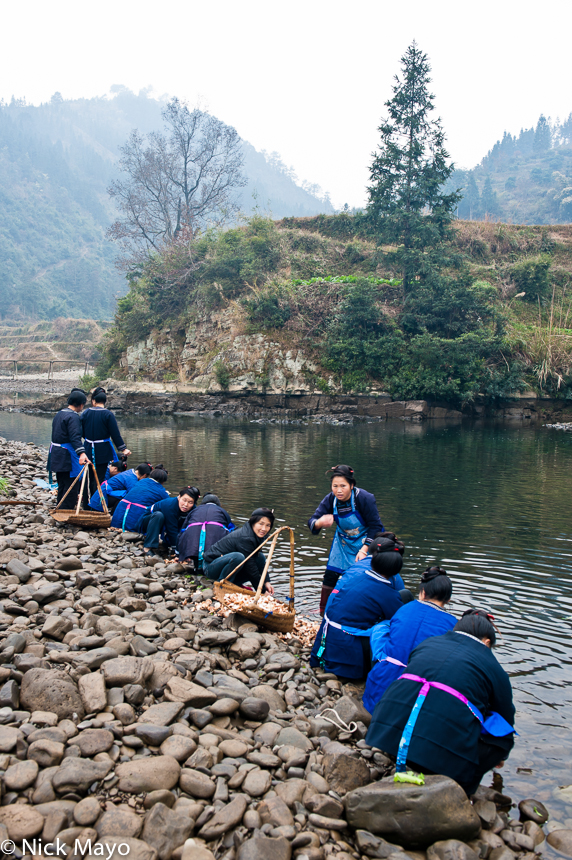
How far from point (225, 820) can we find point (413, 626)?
164 cm

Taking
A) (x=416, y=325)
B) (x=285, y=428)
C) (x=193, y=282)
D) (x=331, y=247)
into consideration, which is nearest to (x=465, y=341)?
(x=416, y=325)

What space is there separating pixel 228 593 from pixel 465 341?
2588cm

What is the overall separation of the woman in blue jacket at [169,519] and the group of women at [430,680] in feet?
11.9

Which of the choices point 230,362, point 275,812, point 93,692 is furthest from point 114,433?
point 230,362

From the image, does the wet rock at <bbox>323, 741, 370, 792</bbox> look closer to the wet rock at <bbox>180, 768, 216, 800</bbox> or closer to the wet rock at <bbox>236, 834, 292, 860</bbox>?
the wet rock at <bbox>236, 834, 292, 860</bbox>

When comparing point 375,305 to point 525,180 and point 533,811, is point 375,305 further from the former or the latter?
point 525,180

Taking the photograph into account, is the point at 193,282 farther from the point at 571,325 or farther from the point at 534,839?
the point at 534,839

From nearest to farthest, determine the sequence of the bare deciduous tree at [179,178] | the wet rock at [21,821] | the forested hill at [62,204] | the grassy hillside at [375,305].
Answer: the wet rock at [21,821]
the grassy hillside at [375,305]
the bare deciduous tree at [179,178]
the forested hill at [62,204]

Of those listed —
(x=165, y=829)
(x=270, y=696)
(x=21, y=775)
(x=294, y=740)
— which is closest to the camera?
(x=165, y=829)

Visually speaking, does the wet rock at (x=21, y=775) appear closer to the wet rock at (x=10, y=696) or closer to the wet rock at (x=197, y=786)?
the wet rock at (x=10, y=696)

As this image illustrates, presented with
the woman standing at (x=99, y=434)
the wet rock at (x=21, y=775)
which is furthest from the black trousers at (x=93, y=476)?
the wet rock at (x=21, y=775)

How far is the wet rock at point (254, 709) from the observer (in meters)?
3.70

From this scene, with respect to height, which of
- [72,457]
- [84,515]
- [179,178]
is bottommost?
[84,515]

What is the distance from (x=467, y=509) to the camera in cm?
1100
